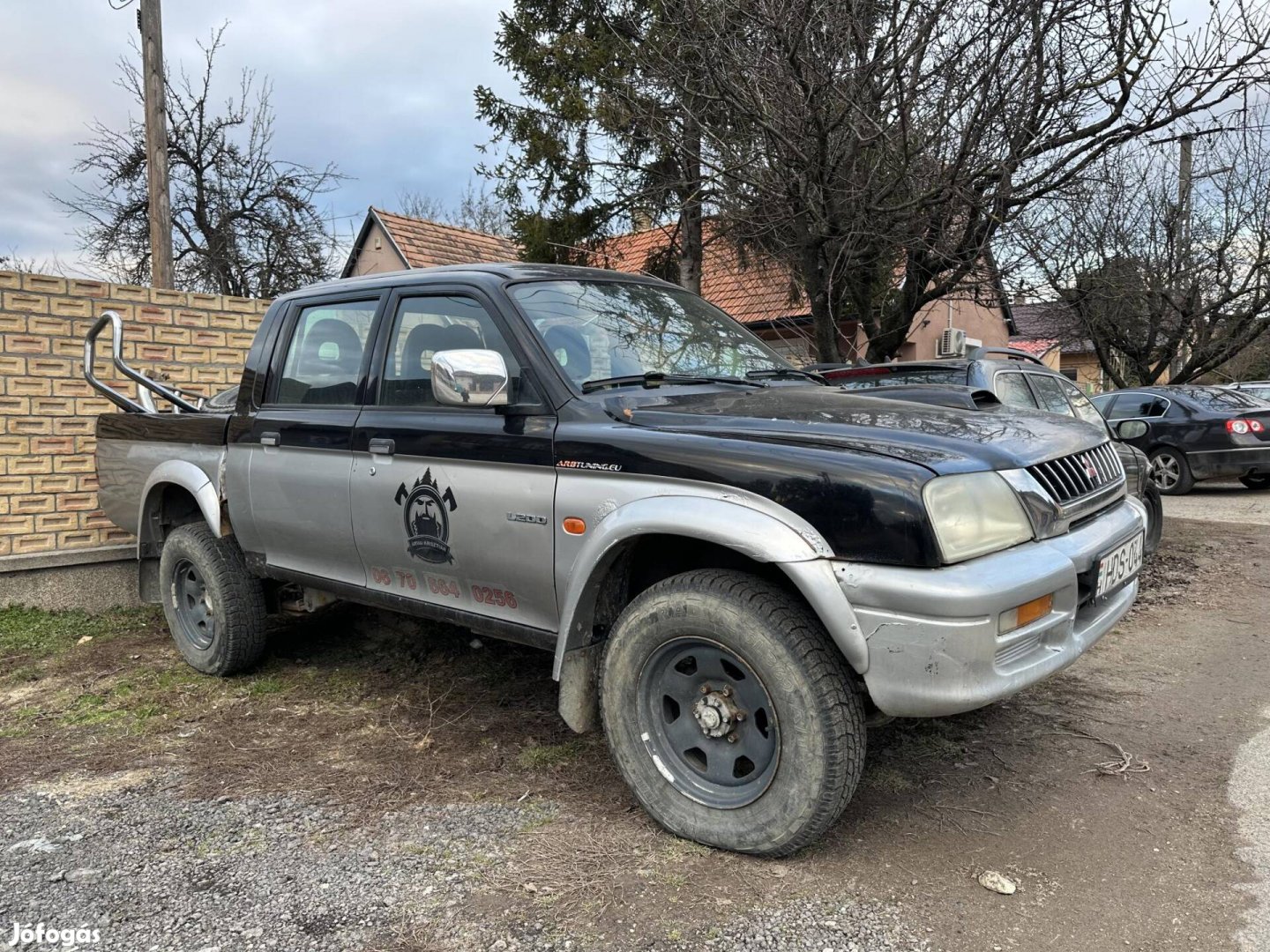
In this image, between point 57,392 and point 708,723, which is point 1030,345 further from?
point 708,723

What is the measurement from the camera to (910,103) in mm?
6449

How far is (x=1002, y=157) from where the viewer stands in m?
6.79

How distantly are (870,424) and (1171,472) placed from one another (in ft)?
38.5

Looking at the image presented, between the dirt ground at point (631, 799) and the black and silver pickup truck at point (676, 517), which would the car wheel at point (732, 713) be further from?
the dirt ground at point (631, 799)

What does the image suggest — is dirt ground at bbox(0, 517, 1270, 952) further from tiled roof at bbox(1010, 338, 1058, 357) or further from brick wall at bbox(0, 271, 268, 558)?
tiled roof at bbox(1010, 338, 1058, 357)

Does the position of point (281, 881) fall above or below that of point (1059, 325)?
below

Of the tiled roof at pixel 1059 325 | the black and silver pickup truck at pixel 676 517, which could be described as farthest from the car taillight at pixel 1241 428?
the black and silver pickup truck at pixel 676 517

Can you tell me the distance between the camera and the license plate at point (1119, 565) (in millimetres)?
2885

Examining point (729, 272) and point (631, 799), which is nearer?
point (631, 799)

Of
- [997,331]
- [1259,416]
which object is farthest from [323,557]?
[997,331]

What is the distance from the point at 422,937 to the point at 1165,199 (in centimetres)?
1822

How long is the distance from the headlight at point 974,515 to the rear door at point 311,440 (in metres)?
2.46

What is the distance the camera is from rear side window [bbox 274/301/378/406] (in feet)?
12.9

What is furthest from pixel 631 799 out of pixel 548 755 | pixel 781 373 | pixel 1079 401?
pixel 1079 401
